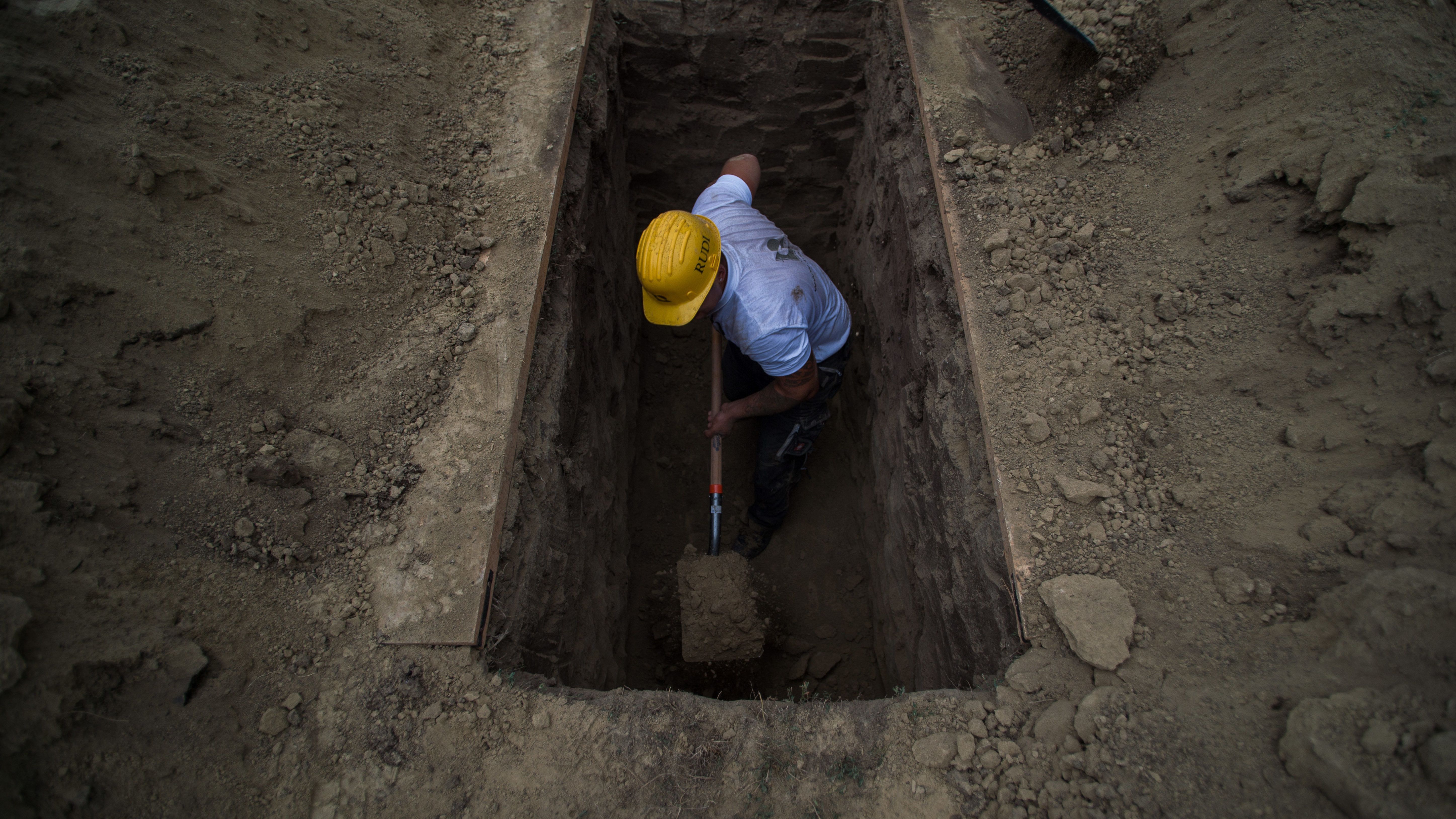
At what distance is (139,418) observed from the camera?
1.82 meters

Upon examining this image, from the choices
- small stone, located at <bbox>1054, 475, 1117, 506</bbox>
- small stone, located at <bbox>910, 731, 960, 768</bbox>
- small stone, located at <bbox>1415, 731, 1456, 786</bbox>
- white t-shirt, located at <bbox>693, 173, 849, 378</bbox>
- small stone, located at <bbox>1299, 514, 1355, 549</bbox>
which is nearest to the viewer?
small stone, located at <bbox>1415, 731, 1456, 786</bbox>

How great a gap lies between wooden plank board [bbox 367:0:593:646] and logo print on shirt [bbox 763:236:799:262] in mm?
954

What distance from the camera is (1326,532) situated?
63.6 inches

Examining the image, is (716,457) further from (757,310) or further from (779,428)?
(757,310)

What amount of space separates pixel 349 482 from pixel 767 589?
2387 mm

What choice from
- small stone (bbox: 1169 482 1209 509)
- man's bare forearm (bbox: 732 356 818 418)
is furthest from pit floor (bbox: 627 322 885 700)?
small stone (bbox: 1169 482 1209 509)

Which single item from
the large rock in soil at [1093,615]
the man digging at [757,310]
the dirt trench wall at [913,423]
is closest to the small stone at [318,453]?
the man digging at [757,310]

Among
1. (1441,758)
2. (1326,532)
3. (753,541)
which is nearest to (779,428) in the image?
(753,541)

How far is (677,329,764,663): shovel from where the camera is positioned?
10.5ft

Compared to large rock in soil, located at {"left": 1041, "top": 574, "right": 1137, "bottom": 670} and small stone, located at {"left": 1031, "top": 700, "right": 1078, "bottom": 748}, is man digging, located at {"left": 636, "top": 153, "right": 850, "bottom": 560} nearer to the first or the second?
large rock in soil, located at {"left": 1041, "top": 574, "right": 1137, "bottom": 670}

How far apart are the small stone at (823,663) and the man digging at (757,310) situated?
84 cm

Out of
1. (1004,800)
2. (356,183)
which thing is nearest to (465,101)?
(356,183)

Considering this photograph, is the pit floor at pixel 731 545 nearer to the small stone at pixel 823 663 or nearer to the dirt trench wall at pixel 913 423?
the small stone at pixel 823 663

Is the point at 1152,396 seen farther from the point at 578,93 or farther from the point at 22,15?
the point at 22,15
